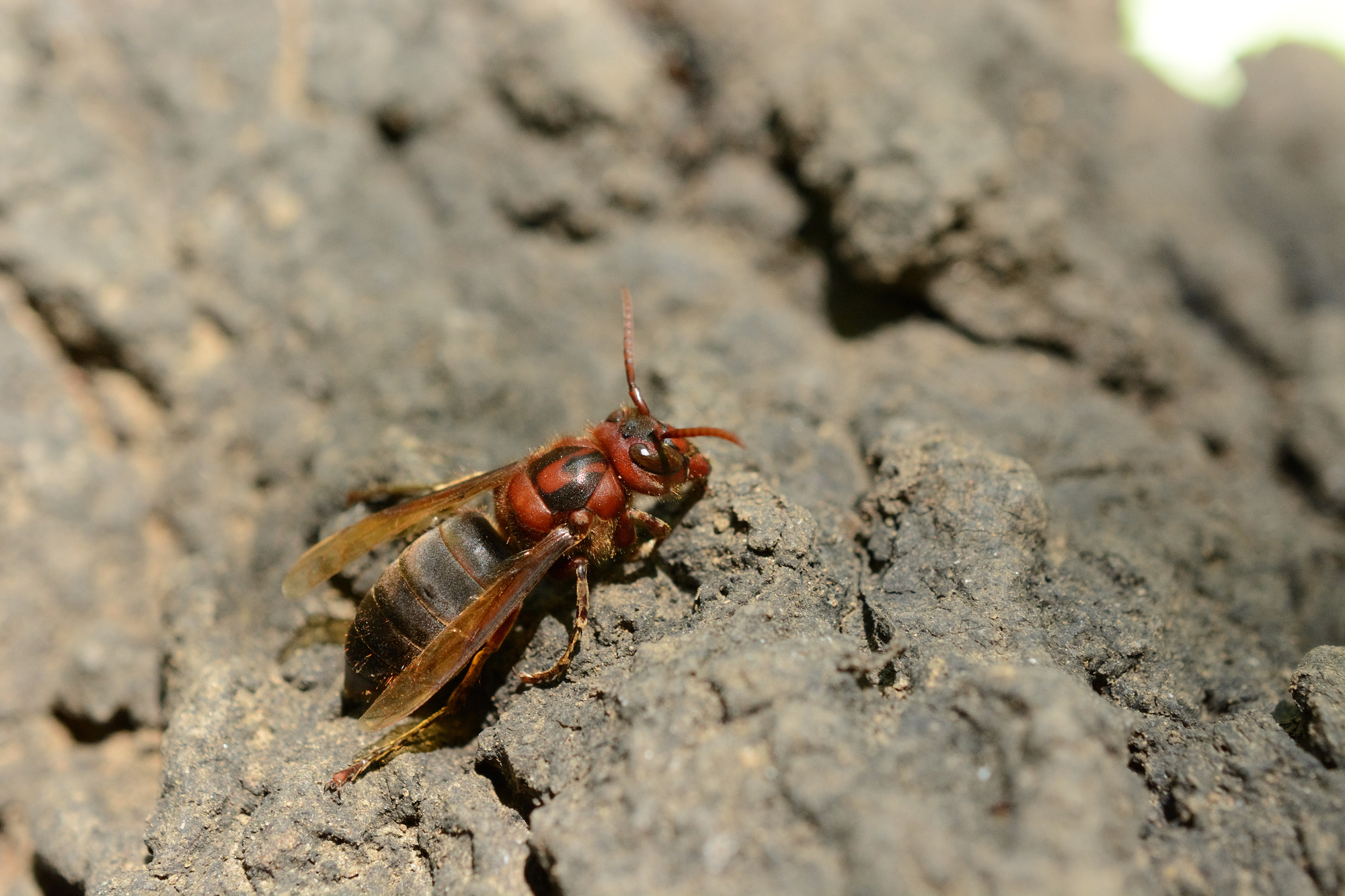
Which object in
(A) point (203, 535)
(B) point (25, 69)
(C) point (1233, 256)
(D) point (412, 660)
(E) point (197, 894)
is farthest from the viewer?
(C) point (1233, 256)

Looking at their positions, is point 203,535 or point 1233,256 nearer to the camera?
point 203,535

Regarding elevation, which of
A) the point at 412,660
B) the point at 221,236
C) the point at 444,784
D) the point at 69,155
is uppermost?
the point at 69,155

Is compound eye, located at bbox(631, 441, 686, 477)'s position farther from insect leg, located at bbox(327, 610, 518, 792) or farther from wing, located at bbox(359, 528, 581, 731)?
insect leg, located at bbox(327, 610, 518, 792)

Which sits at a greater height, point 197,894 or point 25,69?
point 25,69

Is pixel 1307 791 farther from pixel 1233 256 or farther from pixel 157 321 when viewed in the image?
pixel 157 321

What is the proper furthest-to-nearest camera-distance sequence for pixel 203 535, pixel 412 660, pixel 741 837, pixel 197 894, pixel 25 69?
pixel 25 69 → pixel 203 535 → pixel 412 660 → pixel 197 894 → pixel 741 837

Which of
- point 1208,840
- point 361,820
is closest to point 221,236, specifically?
point 361,820

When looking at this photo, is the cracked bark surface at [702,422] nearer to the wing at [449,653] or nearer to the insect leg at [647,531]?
the insect leg at [647,531]
